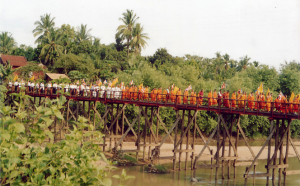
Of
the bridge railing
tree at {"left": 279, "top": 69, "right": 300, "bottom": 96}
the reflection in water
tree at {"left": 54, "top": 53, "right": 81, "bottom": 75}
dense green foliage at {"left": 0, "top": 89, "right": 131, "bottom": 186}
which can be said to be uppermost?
tree at {"left": 54, "top": 53, "right": 81, "bottom": 75}

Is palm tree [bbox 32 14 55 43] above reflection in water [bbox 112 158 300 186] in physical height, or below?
above

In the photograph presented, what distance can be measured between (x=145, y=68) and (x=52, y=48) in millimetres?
17248

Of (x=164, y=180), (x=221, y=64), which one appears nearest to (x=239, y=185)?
(x=164, y=180)

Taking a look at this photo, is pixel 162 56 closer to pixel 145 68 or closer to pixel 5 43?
pixel 145 68

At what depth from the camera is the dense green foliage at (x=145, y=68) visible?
34969 mm

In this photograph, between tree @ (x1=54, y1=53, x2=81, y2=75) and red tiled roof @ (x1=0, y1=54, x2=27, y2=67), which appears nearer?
tree @ (x1=54, y1=53, x2=81, y2=75)

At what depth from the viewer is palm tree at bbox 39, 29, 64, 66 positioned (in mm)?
46562

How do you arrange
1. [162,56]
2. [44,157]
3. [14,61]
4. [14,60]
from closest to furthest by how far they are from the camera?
[44,157]
[14,61]
[14,60]
[162,56]

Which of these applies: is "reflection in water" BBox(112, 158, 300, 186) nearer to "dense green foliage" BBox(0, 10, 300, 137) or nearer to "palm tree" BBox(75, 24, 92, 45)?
"dense green foliage" BBox(0, 10, 300, 137)

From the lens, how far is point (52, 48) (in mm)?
46938

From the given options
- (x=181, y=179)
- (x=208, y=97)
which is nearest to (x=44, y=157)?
(x=208, y=97)

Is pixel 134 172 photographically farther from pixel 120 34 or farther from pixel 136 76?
pixel 120 34

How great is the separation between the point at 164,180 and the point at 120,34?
35.3 metres

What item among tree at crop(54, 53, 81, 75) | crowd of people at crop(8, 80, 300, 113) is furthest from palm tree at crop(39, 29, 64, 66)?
crowd of people at crop(8, 80, 300, 113)
